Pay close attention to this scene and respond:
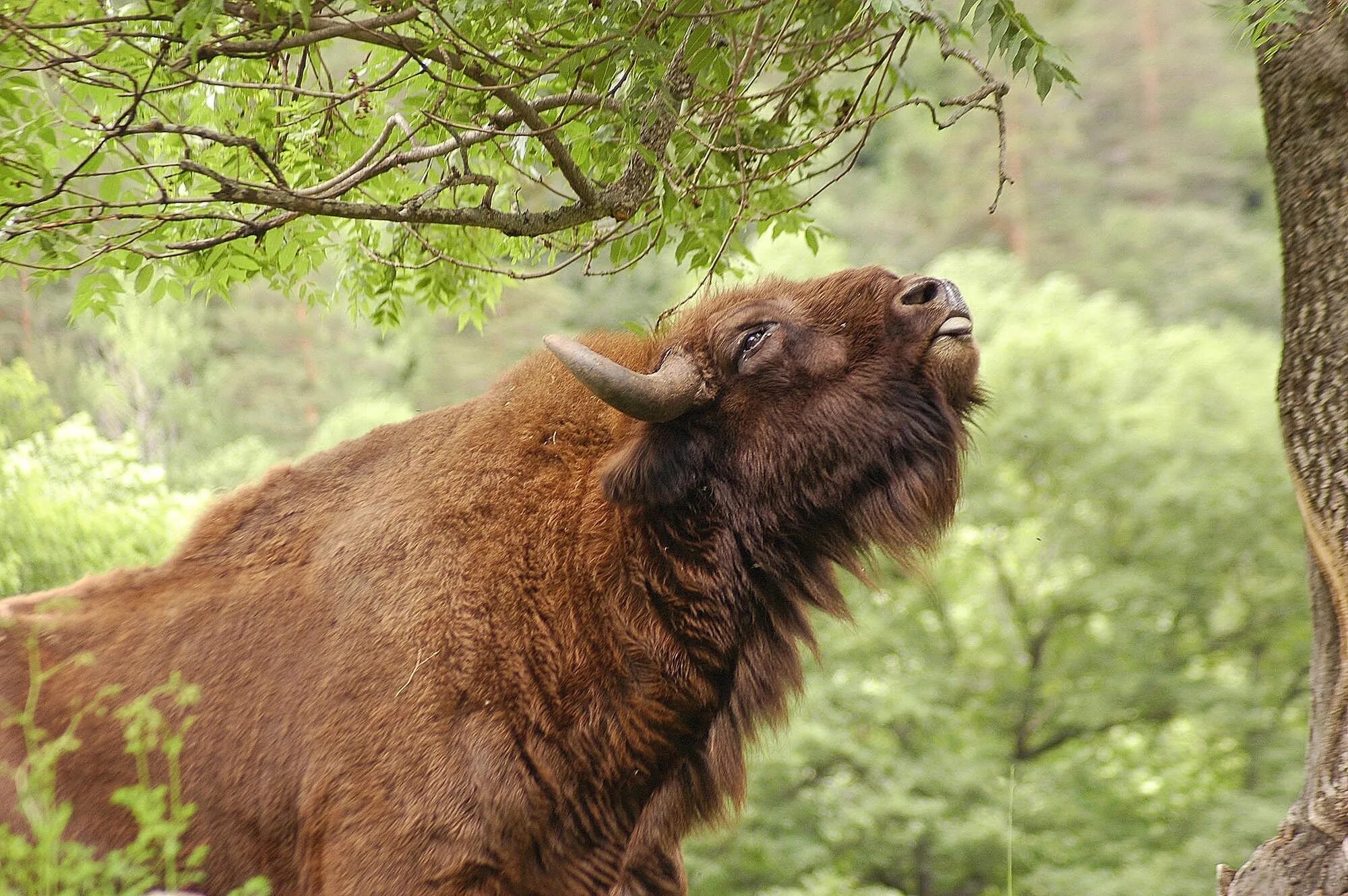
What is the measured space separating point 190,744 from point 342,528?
909mm

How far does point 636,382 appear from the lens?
4141 mm

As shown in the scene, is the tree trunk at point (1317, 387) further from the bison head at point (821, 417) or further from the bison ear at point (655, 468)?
the bison ear at point (655, 468)

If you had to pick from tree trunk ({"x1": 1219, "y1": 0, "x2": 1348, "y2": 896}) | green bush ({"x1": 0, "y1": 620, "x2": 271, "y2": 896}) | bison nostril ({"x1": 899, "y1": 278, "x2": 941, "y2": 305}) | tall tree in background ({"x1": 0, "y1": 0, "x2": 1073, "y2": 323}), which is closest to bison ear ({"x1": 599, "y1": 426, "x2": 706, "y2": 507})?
tall tree in background ({"x1": 0, "y1": 0, "x2": 1073, "y2": 323})

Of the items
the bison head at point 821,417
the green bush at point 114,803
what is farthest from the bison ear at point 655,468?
the green bush at point 114,803

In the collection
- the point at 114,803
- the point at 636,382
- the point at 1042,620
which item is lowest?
the point at 1042,620

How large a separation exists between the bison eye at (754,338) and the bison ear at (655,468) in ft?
1.21

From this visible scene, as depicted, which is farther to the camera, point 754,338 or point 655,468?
point 754,338

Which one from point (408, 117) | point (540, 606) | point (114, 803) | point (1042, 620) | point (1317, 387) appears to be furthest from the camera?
point (1042, 620)

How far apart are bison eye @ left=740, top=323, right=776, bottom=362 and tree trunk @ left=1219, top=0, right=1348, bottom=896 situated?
2231 mm

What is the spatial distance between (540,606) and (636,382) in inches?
33.7

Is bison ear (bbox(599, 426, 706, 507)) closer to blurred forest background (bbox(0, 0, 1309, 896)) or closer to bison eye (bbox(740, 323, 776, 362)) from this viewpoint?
bison eye (bbox(740, 323, 776, 362))

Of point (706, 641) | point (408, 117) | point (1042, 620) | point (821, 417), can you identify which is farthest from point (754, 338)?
point (1042, 620)

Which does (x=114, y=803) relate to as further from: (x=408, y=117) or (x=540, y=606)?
(x=408, y=117)

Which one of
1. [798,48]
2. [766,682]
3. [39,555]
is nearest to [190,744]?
[766,682]
